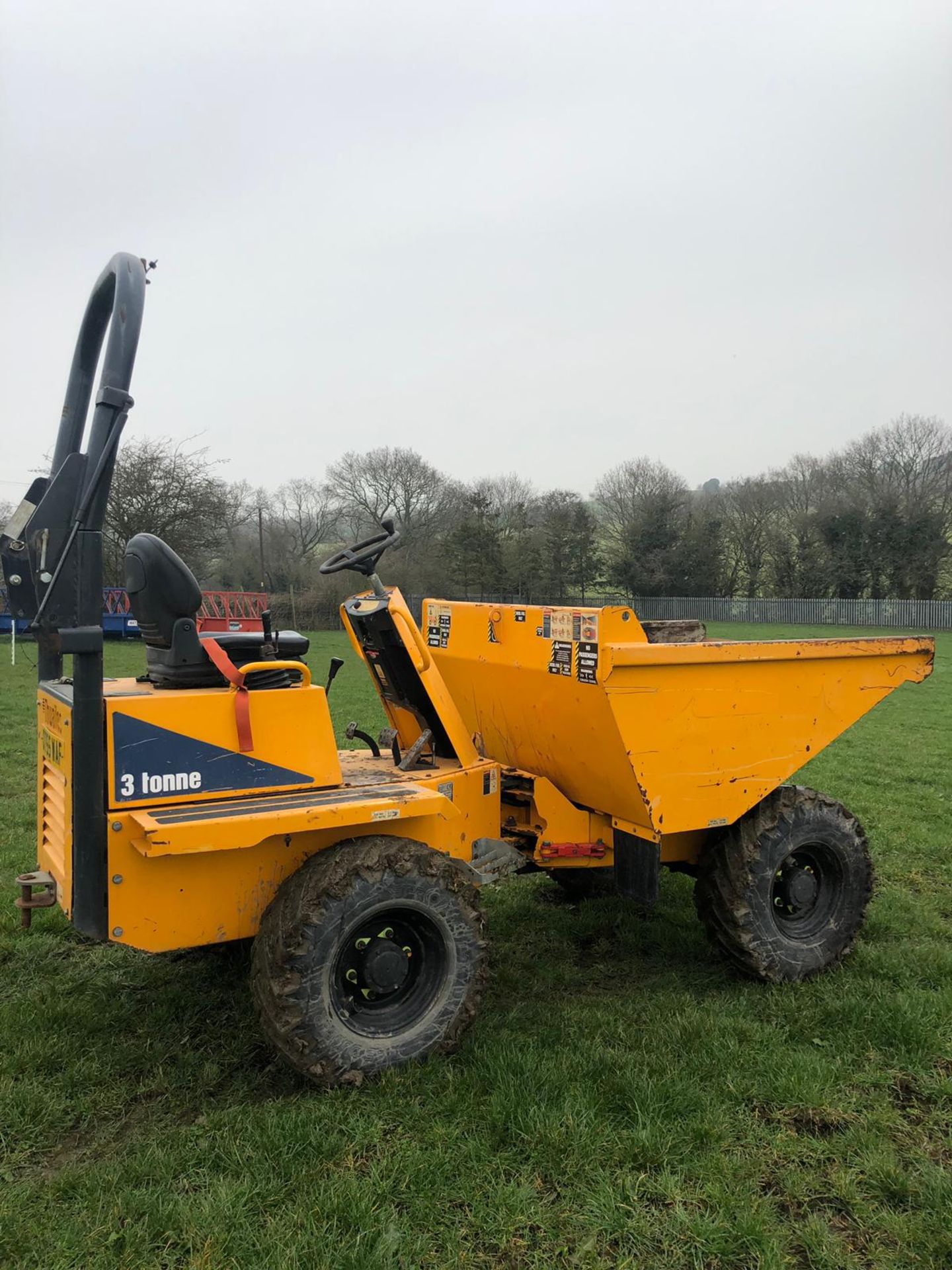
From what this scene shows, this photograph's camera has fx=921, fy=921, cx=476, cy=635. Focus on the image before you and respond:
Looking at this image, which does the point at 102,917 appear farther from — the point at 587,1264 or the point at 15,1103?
the point at 587,1264

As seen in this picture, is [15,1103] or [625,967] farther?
[625,967]

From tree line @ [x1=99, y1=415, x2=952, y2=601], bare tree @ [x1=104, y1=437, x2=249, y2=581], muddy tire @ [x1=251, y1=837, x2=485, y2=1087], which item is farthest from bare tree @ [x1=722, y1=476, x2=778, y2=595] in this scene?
muddy tire @ [x1=251, y1=837, x2=485, y2=1087]

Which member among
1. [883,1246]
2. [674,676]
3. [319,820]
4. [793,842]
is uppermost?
[674,676]

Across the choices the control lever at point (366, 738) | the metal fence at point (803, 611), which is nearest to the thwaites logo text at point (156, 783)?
the control lever at point (366, 738)

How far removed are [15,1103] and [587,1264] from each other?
208 centimetres

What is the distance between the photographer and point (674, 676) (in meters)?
3.84

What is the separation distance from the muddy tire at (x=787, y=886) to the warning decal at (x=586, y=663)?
1194 mm

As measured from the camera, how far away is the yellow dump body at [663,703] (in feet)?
12.4

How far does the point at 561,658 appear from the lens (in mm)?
Result: 3928

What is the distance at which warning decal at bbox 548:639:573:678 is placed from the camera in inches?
152

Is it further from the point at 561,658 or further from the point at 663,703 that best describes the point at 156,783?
the point at 663,703

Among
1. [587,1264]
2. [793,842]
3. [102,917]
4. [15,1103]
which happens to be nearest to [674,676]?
[793,842]

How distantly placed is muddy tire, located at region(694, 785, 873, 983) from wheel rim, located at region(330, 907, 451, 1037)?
1.45 metres

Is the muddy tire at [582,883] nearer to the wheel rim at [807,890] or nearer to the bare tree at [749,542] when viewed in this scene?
the wheel rim at [807,890]
